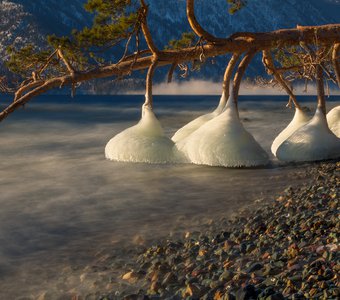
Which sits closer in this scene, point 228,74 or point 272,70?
point 228,74

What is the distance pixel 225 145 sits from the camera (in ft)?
61.8

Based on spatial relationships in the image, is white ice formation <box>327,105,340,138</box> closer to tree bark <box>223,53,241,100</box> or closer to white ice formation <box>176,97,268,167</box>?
tree bark <box>223,53,241,100</box>

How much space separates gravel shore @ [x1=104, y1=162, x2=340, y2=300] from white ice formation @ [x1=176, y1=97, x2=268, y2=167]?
20.3 feet

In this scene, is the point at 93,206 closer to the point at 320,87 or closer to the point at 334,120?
the point at 320,87

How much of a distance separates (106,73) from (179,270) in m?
13.5

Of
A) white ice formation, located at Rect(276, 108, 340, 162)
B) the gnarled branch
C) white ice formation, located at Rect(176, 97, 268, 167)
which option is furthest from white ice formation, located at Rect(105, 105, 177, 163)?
the gnarled branch

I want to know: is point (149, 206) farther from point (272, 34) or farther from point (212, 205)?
point (272, 34)

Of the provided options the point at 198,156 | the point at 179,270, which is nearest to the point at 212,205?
the point at 198,156

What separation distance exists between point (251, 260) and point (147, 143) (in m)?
12.0

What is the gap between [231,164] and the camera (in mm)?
19250

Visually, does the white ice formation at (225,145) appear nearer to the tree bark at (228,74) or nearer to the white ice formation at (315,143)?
the white ice formation at (315,143)

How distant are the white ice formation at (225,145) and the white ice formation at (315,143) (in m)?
1.26

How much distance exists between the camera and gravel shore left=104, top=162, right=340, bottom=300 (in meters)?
7.11

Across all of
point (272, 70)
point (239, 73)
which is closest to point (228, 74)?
point (272, 70)
